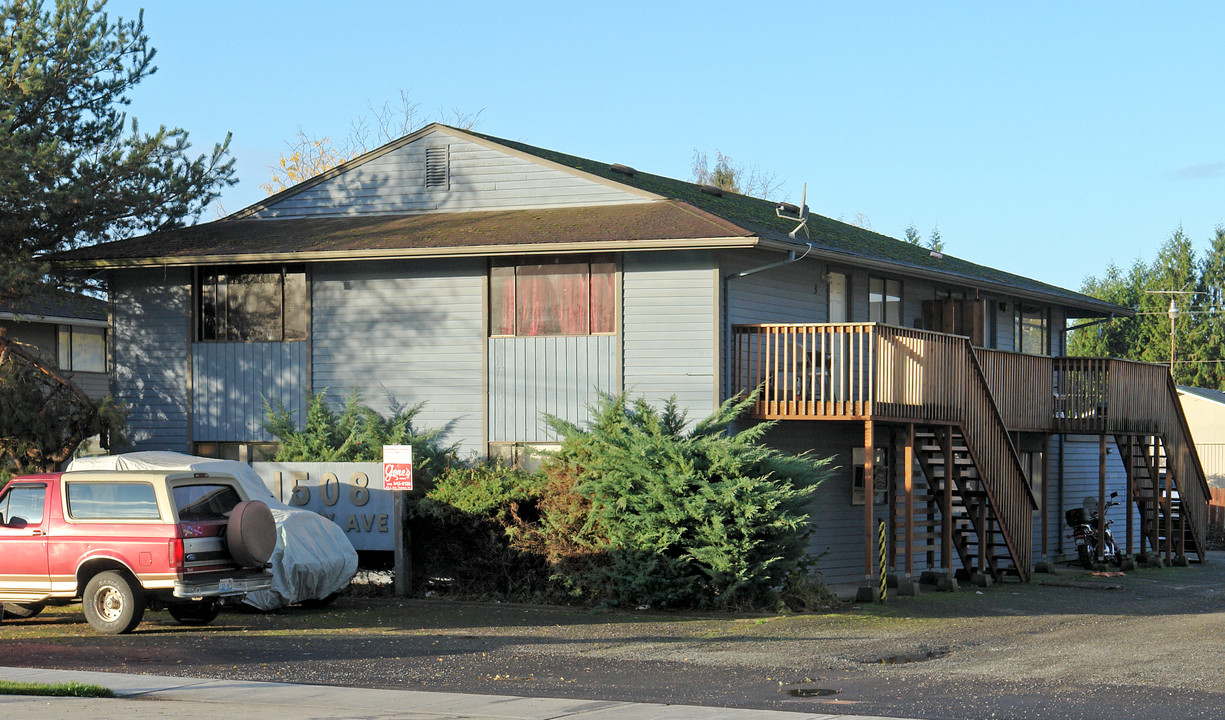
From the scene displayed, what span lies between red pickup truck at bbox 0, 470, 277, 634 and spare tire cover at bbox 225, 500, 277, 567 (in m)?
0.01

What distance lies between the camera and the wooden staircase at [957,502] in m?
22.1

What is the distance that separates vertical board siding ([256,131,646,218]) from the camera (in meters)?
23.7

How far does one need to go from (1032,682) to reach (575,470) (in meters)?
8.52

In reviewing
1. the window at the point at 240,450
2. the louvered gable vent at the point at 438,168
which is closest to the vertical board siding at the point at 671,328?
the louvered gable vent at the point at 438,168

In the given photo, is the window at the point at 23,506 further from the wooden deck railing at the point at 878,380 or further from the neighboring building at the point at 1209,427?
the neighboring building at the point at 1209,427

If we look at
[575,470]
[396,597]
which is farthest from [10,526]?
[575,470]

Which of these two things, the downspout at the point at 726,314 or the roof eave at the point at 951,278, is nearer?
the downspout at the point at 726,314

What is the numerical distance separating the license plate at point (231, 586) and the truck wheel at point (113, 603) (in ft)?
2.83

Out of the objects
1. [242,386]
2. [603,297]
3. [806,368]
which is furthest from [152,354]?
[806,368]

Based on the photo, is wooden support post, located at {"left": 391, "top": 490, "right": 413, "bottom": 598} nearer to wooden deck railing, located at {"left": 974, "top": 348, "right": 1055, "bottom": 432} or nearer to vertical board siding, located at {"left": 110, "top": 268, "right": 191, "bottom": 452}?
vertical board siding, located at {"left": 110, "top": 268, "right": 191, "bottom": 452}

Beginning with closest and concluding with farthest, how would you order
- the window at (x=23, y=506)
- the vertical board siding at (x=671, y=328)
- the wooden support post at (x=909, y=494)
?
the window at (x=23, y=506)
the wooden support post at (x=909, y=494)
the vertical board siding at (x=671, y=328)

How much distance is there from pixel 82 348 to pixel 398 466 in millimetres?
24114

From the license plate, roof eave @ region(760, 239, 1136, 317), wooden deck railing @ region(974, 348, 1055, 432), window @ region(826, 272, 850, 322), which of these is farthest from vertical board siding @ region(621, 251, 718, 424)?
the license plate

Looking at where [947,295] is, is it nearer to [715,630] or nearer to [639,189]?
[639,189]
